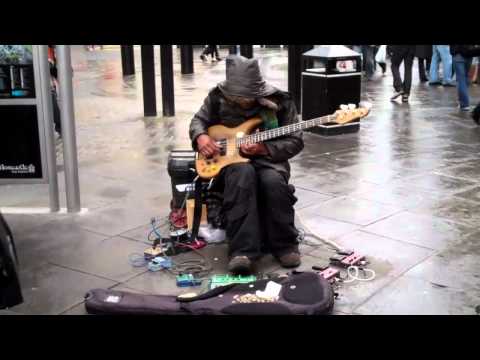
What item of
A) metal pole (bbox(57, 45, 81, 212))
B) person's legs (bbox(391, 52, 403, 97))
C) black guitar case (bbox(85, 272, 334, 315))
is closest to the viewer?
black guitar case (bbox(85, 272, 334, 315))

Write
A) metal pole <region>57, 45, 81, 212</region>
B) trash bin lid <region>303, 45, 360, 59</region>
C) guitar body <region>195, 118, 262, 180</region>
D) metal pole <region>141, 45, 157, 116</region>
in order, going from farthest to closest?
metal pole <region>141, 45, 157, 116</region> < trash bin lid <region>303, 45, 360, 59</region> < metal pole <region>57, 45, 81, 212</region> < guitar body <region>195, 118, 262, 180</region>

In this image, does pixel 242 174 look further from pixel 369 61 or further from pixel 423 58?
pixel 369 61

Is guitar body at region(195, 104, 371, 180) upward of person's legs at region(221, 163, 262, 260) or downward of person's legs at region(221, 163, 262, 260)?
upward

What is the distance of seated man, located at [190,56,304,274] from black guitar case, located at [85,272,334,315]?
1.54 feet

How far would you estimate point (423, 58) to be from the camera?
1504 cm

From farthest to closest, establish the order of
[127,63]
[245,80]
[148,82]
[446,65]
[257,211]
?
[127,63] → [446,65] → [148,82] → [245,80] → [257,211]

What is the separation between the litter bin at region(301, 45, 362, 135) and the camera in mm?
8992

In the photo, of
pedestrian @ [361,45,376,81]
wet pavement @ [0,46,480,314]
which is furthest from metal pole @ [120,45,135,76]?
wet pavement @ [0,46,480,314]

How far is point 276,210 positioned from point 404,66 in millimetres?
8197

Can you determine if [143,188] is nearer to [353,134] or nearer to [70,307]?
[70,307]

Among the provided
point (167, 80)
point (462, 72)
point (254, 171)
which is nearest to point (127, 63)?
point (167, 80)

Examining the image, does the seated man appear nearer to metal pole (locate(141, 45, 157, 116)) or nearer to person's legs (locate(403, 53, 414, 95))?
metal pole (locate(141, 45, 157, 116))

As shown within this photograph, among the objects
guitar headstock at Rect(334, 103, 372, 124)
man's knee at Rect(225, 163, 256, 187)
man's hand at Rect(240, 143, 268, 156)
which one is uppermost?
guitar headstock at Rect(334, 103, 372, 124)

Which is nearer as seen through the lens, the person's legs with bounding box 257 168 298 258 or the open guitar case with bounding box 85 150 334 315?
the open guitar case with bounding box 85 150 334 315
